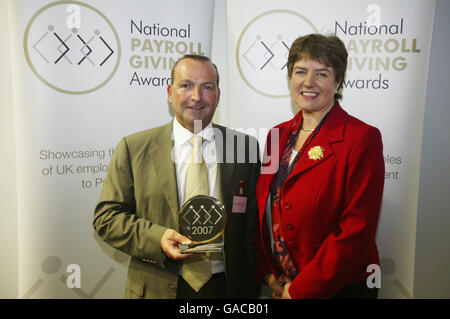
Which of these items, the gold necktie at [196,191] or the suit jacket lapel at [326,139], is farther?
the gold necktie at [196,191]

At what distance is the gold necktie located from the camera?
78.7 inches

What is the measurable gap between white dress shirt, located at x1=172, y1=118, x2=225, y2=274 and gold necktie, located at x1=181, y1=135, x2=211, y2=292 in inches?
1.0

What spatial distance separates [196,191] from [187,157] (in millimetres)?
225

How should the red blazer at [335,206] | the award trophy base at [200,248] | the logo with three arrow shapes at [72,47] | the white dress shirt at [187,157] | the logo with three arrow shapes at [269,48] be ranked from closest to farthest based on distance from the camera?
the red blazer at [335,206], the award trophy base at [200,248], the white dress shirt at [187,157], the logo with three arrow shapes at [72,47], the logo with three arrow shapes at [269,48]

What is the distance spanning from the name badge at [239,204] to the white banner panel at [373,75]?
1.91ft

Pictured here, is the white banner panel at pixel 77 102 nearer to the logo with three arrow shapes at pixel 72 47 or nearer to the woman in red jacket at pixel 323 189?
the logo with three arrow shapes at pixel 72 47

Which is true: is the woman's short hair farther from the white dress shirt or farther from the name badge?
the name badge

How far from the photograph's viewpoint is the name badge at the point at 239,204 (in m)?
2.09

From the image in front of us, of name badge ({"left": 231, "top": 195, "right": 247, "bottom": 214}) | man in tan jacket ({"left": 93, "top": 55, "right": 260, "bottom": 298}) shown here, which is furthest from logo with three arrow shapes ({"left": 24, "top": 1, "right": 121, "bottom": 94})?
name badge ({"left": 231, "top": 195, "right": 247, "bottom": 214})

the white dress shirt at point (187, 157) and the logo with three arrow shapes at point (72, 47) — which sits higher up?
the logo with three arrow shapes at point (72, 47)

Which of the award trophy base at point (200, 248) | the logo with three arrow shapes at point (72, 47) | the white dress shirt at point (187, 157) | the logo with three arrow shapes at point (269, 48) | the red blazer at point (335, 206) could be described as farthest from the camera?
the logo with three arrow shapes at point (269, 48)

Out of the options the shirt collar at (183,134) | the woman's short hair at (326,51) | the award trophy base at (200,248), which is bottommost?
the award trophy base at (200,248)

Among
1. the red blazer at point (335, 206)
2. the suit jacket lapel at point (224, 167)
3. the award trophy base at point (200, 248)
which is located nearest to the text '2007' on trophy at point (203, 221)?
the award trophy base at point (200, 248)
